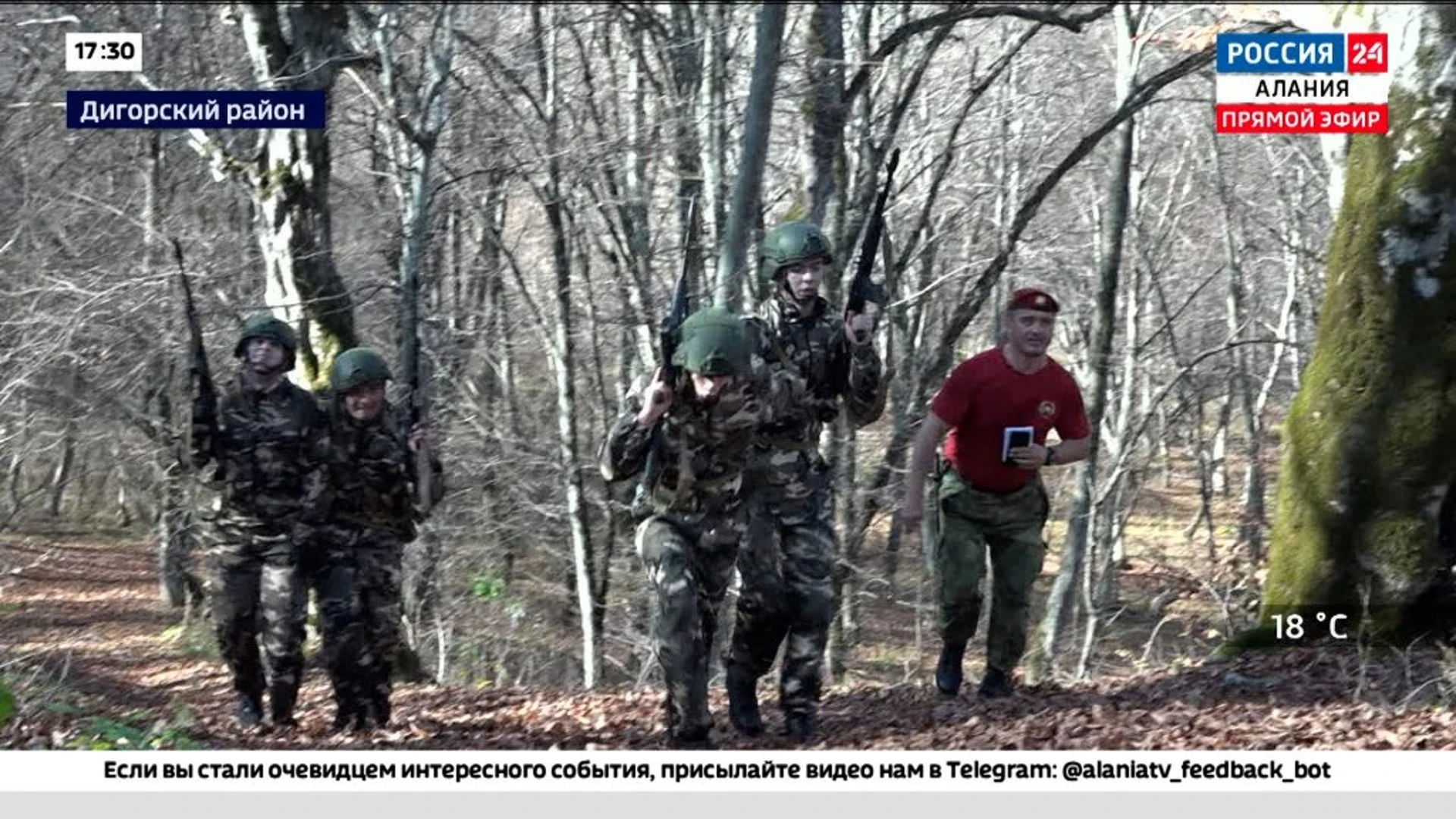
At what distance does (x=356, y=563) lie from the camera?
26.9ft

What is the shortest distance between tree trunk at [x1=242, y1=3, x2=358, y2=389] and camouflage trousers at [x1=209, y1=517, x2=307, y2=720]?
11.5 ft

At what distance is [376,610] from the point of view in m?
8.20

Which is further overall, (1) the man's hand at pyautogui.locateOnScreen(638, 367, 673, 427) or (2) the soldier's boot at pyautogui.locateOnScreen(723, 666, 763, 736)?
(2) the soldier's boot at pyautogui.locateOnScreen(723, 666, 763, 736)

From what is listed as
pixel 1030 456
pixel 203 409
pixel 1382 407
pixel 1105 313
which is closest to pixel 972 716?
pixel 1030 456

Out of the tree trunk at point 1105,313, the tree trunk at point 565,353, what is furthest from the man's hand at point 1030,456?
the tree trunk at point 1105,313

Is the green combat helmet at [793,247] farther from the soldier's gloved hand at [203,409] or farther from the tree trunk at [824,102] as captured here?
the tree trunk at [824,102]

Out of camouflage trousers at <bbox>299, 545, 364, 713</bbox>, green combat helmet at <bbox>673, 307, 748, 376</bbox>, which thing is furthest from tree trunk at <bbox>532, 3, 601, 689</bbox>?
A: green combat helmet at <bbox>673, 307, 748, 376</bbox>

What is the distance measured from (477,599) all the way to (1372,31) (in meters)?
14.9

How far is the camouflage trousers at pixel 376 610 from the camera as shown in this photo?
817 centimetres

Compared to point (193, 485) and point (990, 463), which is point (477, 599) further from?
point (990, 463)

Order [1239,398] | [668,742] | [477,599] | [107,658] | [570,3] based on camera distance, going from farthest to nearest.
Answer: [1239,398] < [477,599] < [107,658] < [570,3] < [668,742]

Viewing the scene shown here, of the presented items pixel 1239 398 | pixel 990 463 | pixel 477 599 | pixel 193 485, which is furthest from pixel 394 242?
pixel 1239 398

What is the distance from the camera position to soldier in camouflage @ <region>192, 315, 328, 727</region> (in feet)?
26.4

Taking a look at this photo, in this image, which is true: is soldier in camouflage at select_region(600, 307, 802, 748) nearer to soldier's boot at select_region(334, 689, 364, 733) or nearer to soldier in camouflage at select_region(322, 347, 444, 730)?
soldier in camouflage at select_region(322, 347, 444, 730)
